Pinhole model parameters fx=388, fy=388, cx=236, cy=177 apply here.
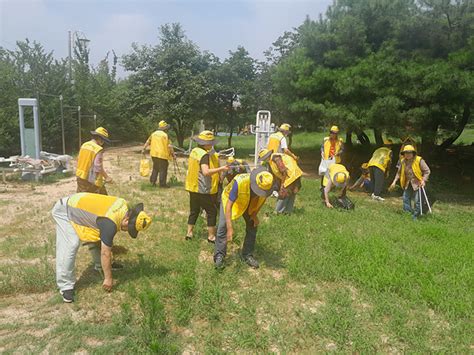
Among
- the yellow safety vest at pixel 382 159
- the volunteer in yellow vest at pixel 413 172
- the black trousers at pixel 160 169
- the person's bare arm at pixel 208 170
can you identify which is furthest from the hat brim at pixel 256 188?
the yellow safety vest at pixel 382 159

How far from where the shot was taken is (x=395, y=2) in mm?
9641

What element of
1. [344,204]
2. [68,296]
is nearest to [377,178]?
[344,204]

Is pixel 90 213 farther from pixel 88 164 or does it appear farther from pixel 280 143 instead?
pixel 280 143

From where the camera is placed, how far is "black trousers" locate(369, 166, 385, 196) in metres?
8.38

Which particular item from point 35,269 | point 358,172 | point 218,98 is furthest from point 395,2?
point 35,269

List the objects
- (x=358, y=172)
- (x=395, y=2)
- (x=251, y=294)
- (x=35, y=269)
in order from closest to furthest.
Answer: (x=251, y=294)
(x=35, y=269)
(x=395, y=2)
(x=358, y=172)

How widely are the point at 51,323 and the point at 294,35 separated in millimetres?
15044

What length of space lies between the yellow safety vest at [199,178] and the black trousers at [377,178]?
15.3ft

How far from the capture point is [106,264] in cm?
372

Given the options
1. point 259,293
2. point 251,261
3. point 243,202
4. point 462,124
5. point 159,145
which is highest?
point 462,124

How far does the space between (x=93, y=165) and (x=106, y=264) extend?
2.00 meters

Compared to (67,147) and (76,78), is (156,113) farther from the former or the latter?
(76,78)

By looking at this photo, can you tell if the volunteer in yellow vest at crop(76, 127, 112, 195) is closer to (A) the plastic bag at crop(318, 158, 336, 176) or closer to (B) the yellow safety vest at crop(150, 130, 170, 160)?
(B) the yellow safety vest at crop(150, 130, 170, 160)

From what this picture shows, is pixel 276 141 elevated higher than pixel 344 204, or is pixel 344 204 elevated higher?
pixel 276 141
